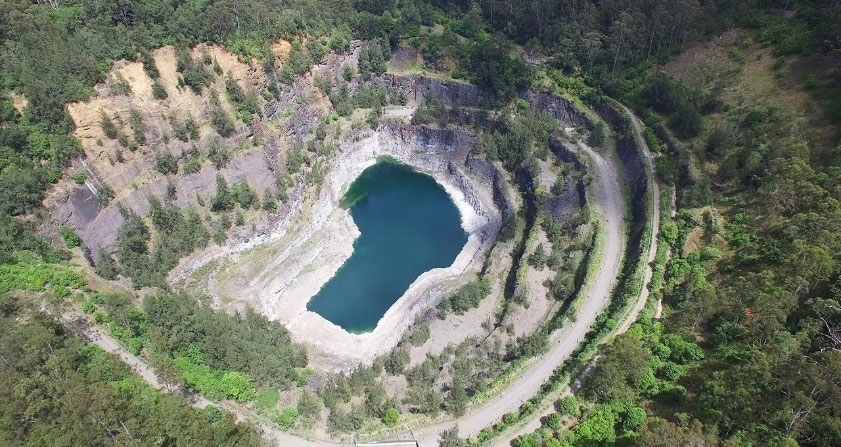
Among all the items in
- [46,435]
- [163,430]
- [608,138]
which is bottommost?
[46,435]

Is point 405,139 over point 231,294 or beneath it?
over

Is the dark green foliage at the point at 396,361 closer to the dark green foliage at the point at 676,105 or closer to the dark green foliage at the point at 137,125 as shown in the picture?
the dark green foliage at the point at 137,125

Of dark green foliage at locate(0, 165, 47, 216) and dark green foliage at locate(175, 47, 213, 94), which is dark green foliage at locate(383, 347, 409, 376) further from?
dark green foliage at locate(175, 47, 213, 94)

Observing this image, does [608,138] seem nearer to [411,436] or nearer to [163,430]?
[411,436]

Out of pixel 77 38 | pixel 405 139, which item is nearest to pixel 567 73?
pixel 405 139

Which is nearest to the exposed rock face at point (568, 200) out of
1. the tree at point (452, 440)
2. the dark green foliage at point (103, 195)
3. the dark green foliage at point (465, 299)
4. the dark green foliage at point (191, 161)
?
the dark green foliage at point (465, 299)

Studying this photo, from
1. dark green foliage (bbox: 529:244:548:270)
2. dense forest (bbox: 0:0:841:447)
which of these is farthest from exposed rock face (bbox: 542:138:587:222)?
dense forest (bbox: 0:0:841:447)

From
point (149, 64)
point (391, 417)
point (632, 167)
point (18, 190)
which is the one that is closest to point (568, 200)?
point (632, 167)
